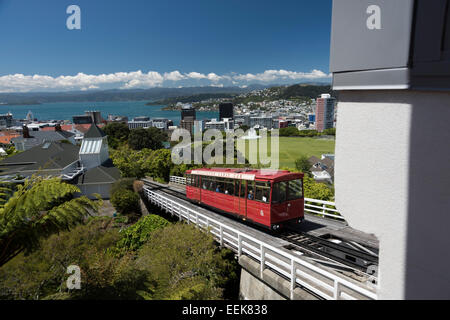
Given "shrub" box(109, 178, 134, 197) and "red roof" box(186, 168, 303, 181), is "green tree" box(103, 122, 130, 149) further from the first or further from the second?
"red roof" box(186, 168, 303, 181)

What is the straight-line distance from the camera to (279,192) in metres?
11.2

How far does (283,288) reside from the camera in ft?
24.4

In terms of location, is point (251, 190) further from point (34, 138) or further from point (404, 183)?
point (34, 138)

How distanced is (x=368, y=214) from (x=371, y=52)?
1733 mm

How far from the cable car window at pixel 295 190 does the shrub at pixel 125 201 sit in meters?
16.9

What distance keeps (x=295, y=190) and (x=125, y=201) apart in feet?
56.8

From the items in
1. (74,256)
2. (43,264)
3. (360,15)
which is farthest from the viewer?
(74,256)

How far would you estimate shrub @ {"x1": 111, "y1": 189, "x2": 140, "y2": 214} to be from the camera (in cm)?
2406

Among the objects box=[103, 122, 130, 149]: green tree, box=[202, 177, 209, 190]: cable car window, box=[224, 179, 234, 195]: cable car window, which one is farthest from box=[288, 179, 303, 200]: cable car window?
box=[103, 122, 130, 149]: green tree

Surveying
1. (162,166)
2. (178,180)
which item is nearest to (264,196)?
(178,180)

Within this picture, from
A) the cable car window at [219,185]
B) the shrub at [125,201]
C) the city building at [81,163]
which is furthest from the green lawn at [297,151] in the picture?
the cable car window at [219,185]

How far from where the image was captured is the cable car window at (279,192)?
36.2 ft
